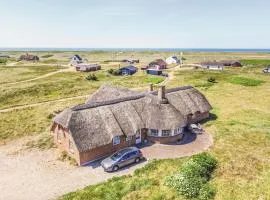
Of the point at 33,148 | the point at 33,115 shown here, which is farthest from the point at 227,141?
the point at 33,115

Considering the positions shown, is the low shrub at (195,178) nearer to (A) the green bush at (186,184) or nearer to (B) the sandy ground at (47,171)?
(A) the green bush at (186,184)

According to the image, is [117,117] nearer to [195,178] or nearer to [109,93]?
[195,178]

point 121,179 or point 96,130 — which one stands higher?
point 96,130

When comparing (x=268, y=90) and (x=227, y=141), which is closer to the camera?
(x=227, y=141)

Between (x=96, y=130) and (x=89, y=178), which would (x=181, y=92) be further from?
(x=89, y=178)

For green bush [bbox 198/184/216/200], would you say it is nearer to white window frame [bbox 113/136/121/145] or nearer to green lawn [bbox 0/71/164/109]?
white window frame [bbox 113/136/121/145]

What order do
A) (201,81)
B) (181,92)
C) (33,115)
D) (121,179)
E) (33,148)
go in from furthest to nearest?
(201,81) → (33,115) → (181,92) → (33,148) → (121,179)

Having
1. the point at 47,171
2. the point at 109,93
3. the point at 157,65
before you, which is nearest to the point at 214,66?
the point at 157,65

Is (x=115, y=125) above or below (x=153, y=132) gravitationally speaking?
above
